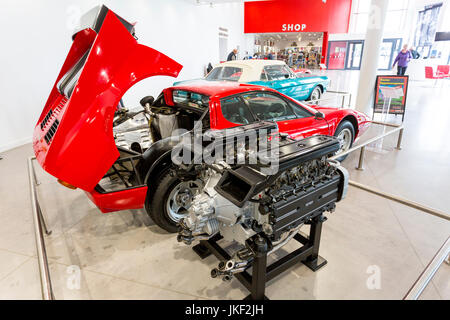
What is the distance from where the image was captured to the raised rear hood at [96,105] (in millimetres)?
1899

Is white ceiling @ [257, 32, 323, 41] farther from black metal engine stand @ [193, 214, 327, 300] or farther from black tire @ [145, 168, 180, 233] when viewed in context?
black metal engine stand @ [193, 214, 327, 300]

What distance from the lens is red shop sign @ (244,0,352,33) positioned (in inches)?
618

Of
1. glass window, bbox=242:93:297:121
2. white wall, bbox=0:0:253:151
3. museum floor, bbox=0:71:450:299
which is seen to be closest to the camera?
museum floor, bbox=0:71:450:299

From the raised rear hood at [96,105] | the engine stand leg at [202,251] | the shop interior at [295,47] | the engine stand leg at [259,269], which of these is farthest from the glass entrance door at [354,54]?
the engine stand leg at [259,269]

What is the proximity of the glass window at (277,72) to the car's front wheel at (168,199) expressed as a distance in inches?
174

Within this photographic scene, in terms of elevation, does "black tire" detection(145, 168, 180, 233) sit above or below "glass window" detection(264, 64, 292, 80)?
below

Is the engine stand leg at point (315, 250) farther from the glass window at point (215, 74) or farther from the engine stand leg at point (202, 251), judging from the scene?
the glass window at point (215, 74)

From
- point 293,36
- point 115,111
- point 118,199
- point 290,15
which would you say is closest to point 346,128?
point 115,111

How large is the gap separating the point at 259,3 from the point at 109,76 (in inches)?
681

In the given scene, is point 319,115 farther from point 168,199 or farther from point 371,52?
point 371,52

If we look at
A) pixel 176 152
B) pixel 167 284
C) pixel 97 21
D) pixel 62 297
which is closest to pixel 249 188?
pixel 176 152

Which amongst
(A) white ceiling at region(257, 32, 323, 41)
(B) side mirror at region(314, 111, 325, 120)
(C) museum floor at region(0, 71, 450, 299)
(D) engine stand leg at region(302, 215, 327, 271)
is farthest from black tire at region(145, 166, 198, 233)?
(A) white ceiling at region(257, 32, 323, 41)

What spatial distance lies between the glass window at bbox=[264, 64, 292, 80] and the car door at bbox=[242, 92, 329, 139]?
309 cm
